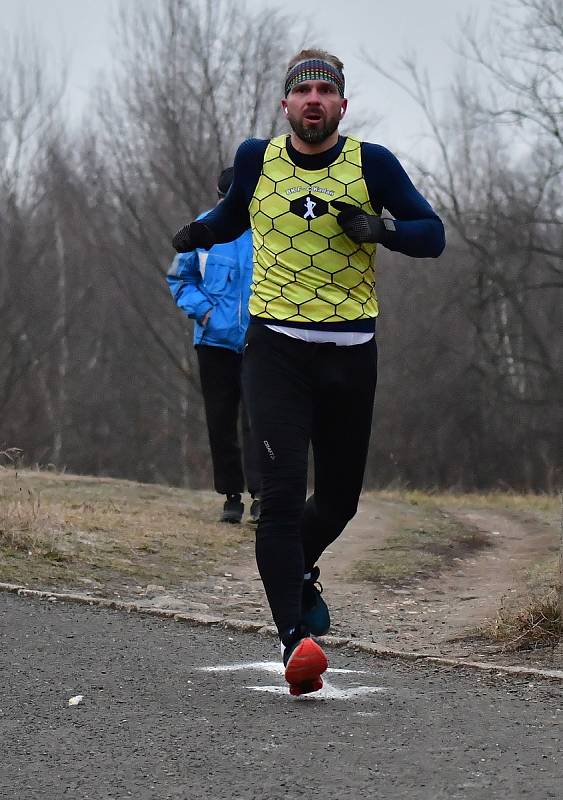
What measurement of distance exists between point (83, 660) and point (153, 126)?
23.9 m

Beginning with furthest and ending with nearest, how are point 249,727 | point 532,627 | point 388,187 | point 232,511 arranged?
A: point 232,511 → point 532,627 → point 388,187 → point 249,727

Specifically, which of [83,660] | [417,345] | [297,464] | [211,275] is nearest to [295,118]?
[297,464]

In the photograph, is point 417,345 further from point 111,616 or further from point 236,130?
point 111,616

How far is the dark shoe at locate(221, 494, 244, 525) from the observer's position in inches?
373

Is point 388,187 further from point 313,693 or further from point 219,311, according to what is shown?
point 219,311

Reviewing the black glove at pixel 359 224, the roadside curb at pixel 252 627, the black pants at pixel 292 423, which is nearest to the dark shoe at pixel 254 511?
the roadside curb at pixel 252 627

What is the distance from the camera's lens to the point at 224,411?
903 centimetres

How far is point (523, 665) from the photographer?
14.9 feet

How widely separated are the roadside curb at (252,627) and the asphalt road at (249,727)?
0.25 feet

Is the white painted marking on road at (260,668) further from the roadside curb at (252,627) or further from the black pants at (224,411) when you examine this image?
the black pants at (224,411)

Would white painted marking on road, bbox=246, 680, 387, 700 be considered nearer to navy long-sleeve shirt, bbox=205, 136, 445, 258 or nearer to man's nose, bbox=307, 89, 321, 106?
navy long-sleeve shirt, bbox=205, 136, 445, 258

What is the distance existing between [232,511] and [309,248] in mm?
5512

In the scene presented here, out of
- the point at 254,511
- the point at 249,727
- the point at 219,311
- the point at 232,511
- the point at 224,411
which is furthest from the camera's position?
the point at 232,511

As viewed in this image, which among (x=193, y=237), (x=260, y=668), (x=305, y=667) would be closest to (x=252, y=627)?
(x=260, y=668)
